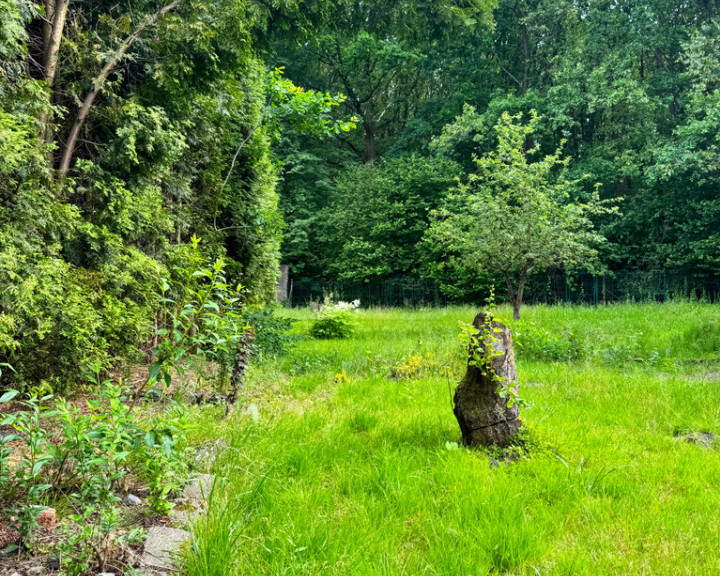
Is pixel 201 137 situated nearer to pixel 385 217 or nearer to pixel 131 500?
pixel 131 500

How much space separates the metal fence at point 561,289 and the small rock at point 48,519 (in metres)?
14.2

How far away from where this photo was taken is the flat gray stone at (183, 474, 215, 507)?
7.48 ft

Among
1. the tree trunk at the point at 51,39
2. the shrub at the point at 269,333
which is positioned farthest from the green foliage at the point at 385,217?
the tree trunk at the point at 51,39

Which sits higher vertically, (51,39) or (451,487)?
(51,39)

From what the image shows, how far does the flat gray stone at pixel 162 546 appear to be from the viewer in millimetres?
1781

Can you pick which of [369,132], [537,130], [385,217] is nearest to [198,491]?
[385,217]

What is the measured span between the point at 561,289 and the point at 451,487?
61.5 ft

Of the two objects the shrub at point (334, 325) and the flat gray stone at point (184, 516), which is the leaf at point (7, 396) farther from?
the shrub at point (334, 325)

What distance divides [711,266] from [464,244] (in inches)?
497

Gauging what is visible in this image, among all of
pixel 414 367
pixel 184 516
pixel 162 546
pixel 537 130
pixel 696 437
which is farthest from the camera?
pixel 537 130

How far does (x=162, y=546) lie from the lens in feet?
6.14

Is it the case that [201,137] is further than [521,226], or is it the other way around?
[521,226]

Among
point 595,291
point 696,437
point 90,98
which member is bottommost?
point 696,437

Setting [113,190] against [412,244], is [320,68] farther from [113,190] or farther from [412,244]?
[113,190]
